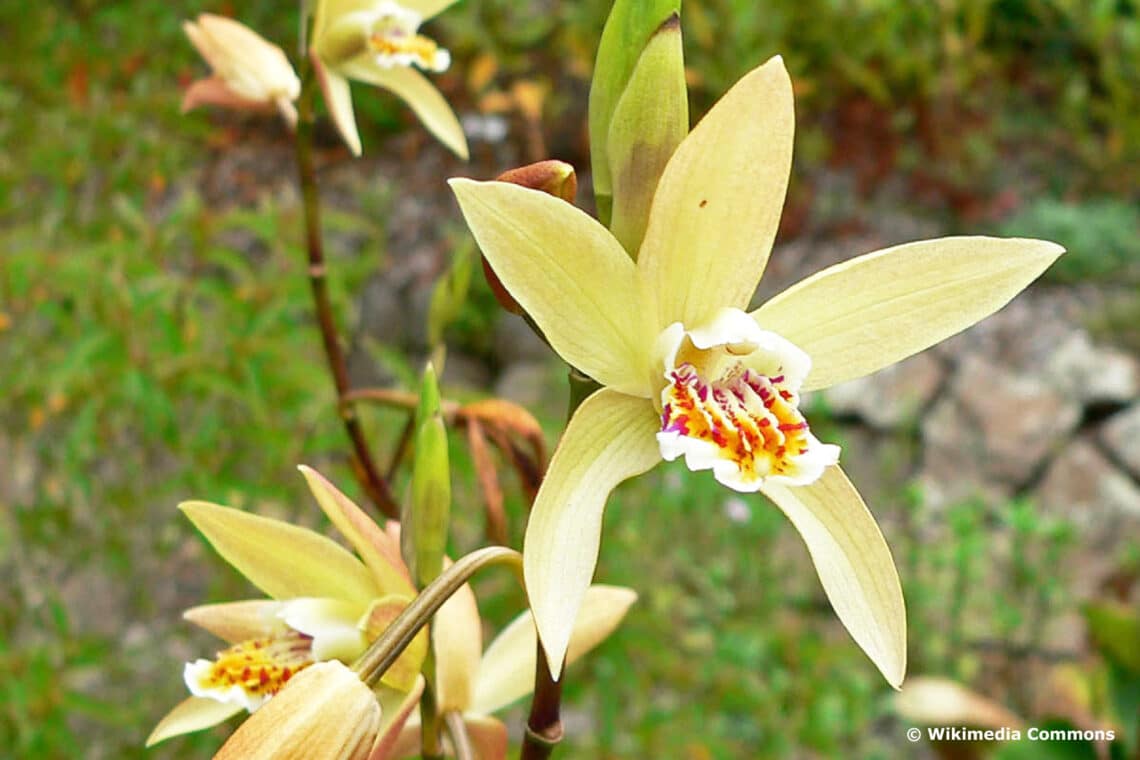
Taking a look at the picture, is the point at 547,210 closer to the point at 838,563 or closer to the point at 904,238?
the point at 838,563

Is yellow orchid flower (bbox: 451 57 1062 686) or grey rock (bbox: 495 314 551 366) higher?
yellow orchid flower (bbox: 451 57 1062 686)

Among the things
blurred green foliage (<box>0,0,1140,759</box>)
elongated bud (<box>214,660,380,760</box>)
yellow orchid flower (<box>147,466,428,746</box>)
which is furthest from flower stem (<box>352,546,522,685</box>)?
blurred green foliage (<box>0,0,1140,759</box>)

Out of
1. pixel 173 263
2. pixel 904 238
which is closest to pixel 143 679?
pixel 173 263

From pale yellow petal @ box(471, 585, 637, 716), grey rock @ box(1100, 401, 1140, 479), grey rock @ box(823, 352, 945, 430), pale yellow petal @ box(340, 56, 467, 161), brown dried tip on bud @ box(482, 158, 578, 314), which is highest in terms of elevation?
brown dried tip on bud @ box(482, 158, 578, 314)

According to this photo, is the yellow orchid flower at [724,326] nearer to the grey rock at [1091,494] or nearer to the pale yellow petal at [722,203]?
the pale yellow petal at [722,203]

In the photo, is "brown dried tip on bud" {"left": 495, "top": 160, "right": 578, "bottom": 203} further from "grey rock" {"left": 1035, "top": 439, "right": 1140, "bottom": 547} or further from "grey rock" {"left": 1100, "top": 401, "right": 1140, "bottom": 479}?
"grey rock" {"left": 1100, "top": 401, "right": 1140, "bottom": 479}

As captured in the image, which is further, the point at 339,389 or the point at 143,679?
the point at 143,679

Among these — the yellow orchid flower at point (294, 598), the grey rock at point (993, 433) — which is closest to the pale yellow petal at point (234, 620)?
the yellow orchid flower at point (294, 598)
